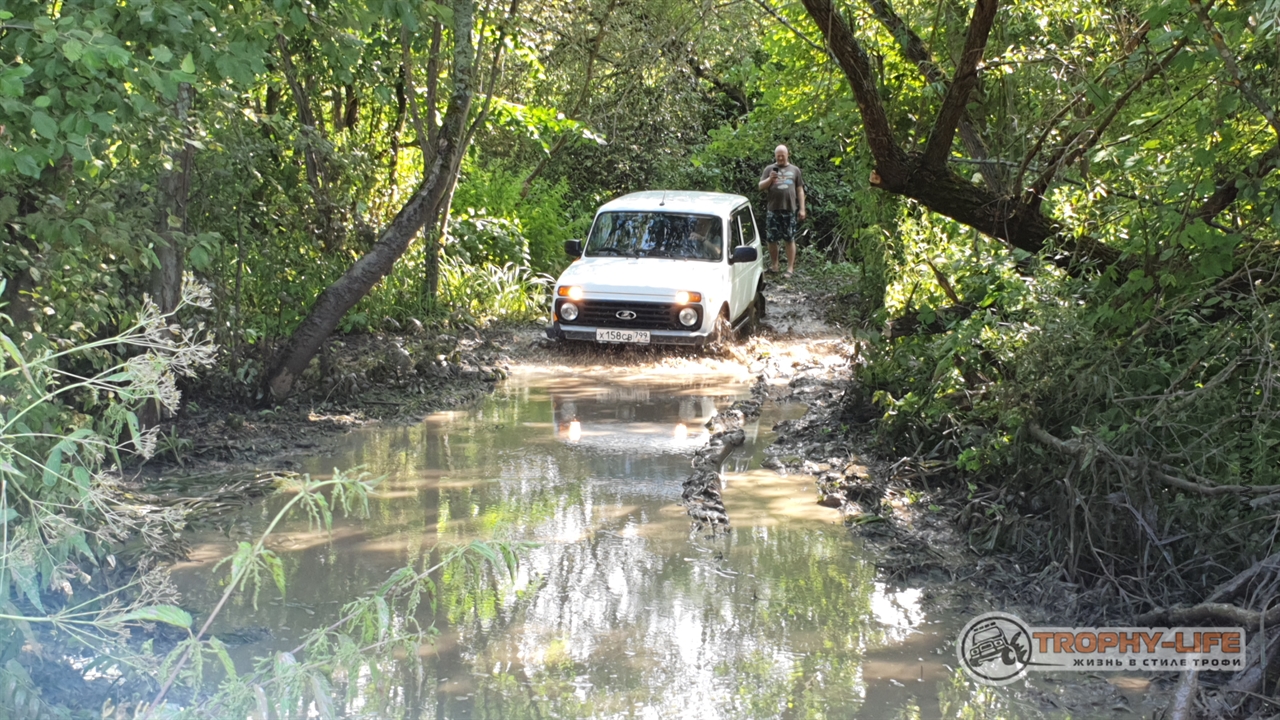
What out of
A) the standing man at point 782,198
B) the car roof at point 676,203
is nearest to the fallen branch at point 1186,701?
the car roof at point 676,203

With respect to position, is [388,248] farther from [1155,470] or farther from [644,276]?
[1155,470]

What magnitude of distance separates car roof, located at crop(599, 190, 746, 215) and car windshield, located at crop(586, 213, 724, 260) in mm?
76

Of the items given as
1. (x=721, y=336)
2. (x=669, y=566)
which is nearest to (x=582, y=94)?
(x=721, y=336)

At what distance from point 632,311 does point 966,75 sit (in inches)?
212

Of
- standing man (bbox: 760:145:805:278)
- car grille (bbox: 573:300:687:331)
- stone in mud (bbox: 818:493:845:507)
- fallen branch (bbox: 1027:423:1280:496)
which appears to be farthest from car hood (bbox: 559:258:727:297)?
fallen branch (bbox: 1027:423:1280:496)

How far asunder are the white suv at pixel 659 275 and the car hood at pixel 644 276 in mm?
11

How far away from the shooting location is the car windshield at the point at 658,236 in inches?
504

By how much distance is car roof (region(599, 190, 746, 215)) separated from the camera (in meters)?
13.1

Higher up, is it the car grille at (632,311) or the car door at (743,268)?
the car door at (743,268)

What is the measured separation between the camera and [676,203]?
13.3m

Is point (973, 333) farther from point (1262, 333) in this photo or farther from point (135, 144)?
point (135, 144)

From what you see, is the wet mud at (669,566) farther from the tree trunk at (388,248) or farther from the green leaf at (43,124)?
the green leaf at (43,124)

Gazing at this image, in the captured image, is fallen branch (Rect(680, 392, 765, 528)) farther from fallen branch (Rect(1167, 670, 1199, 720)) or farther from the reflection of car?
fallen branch (Rect(1167, 670, 1199, 720))

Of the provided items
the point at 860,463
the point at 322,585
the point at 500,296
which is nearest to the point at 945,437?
the point at 860,463
